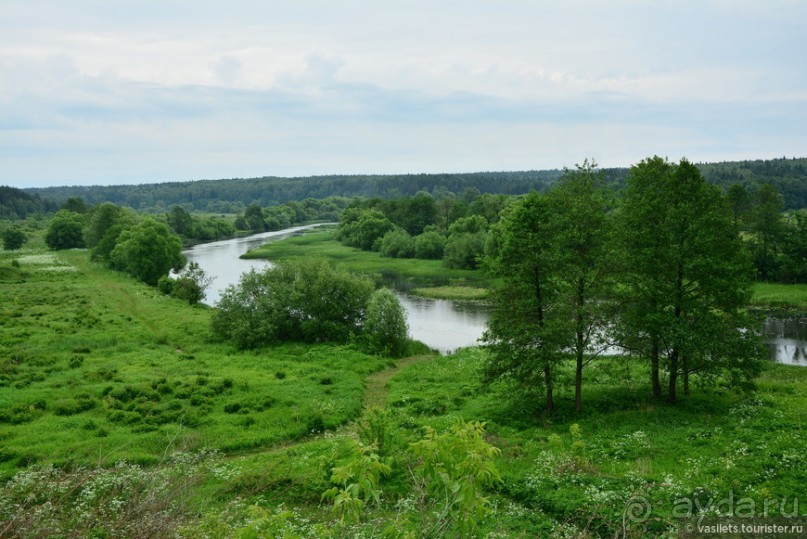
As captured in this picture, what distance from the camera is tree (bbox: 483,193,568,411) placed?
22109 millimetres

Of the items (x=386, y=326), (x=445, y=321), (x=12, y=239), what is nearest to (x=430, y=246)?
(x=445, y=321)

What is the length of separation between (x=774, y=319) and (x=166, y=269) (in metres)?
66.7

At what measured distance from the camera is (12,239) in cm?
10469

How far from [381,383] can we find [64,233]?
317 feet

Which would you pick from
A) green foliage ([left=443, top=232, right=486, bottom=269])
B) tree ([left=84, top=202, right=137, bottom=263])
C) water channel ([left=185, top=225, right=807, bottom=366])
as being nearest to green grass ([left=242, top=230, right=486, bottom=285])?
green foliage ([left=443, top=232, right=486, bottom=269])

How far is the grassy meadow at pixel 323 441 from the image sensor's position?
9541mm

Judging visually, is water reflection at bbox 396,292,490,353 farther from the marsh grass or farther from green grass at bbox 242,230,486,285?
the marsh grass

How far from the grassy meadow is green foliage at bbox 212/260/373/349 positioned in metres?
1.95

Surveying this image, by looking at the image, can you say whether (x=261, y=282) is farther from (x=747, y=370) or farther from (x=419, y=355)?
(x=747, y=370)

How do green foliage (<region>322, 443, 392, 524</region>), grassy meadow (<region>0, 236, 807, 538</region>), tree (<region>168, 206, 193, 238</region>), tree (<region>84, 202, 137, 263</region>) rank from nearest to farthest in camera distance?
green foliage (<region>322, 443, 392, 524</region>) → grassy meadow (<region>0, 236, 807, 538</region>) → tree (<region>84, 202, 137, 263</region>) → tree (<region>168, 206, 193, 238</region>)

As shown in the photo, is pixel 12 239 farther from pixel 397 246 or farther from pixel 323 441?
pixel 323 441

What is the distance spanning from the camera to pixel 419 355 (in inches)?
1556


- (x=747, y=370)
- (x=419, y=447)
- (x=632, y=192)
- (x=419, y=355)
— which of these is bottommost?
(x=419, y=355)

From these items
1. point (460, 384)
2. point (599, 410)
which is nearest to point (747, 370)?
point (599, 410)
